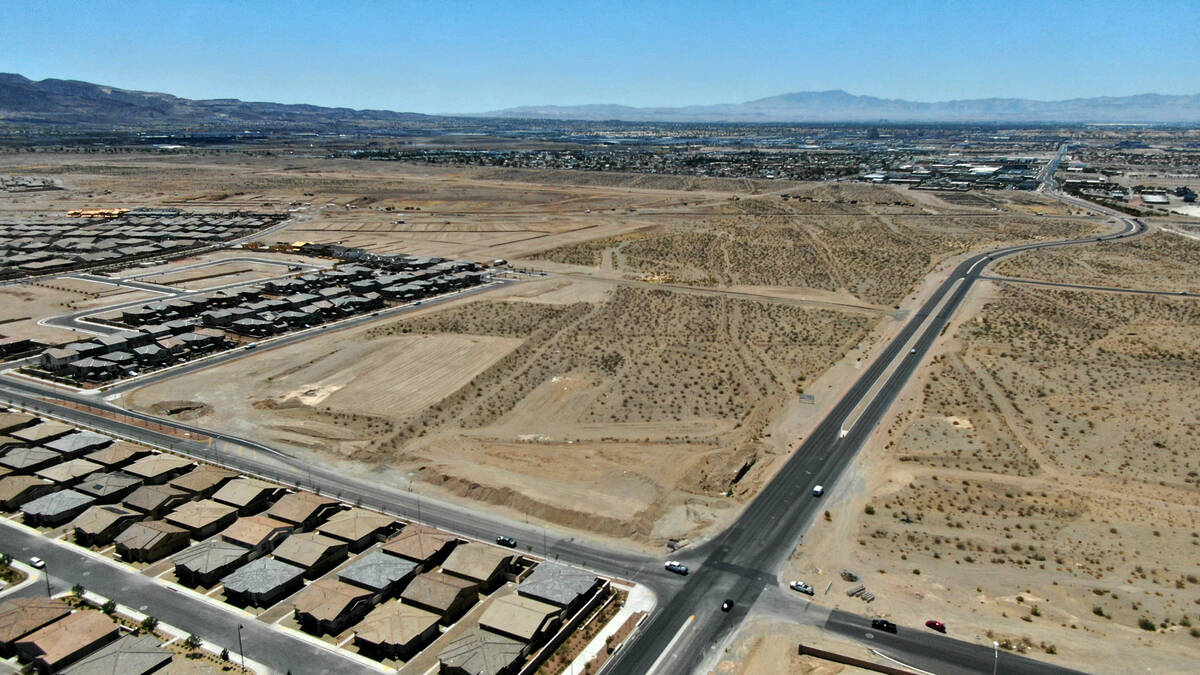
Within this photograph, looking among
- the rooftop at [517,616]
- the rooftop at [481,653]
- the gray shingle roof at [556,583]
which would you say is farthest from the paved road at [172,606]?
the gray shingle roof at [556,583]

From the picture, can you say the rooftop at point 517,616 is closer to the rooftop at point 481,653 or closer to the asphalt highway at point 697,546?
the rooftop at point 481,653

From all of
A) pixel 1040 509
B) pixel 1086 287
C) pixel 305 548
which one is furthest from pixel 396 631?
pixel 1086 287

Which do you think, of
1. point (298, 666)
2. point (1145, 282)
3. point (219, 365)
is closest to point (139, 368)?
point (219, 365)

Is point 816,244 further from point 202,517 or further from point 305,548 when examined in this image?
point 202,517

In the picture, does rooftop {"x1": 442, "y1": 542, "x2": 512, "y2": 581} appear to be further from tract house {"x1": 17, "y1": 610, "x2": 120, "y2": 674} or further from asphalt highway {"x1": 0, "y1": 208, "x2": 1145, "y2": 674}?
tract house {"x1": 17, "y1": 610, "x2": 120, "y2": 674}

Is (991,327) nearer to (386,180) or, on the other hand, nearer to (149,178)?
(386,180)
